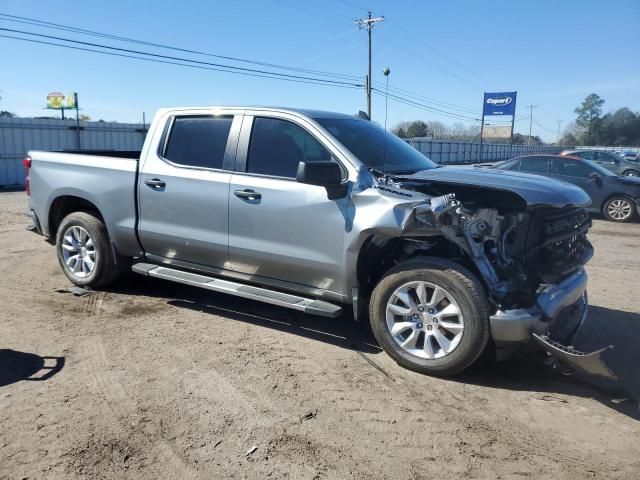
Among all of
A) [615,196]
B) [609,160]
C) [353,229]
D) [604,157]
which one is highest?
[604,157]

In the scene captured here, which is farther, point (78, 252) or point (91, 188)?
point (78, 252)

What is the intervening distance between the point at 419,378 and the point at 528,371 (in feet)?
3.03

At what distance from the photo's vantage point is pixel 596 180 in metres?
12.5

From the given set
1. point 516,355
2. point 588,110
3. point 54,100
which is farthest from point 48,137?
point 588,110

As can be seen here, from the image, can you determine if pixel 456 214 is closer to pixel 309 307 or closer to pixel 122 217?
pixel 309 307

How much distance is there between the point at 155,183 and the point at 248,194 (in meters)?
1.18

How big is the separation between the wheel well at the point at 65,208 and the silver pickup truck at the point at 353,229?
31 centimetres

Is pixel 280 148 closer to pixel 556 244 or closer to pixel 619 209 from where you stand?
pixel 556 244

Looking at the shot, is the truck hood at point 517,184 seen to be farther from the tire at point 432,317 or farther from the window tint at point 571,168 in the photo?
the window tint at point 571,168

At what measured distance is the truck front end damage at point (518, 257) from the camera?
3.71 meters

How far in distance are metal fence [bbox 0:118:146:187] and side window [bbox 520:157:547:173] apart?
17074 millimetres

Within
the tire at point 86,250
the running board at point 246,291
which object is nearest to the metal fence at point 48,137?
the tire at point 86,250

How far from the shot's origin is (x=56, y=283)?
20.9 ft

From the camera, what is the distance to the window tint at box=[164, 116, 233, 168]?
5070 mm
